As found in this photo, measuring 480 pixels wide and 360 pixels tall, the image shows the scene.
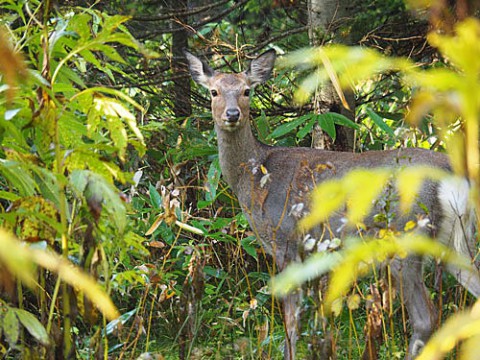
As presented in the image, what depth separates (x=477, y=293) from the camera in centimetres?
516

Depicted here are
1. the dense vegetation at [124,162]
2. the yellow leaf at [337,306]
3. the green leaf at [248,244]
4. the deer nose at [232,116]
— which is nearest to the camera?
the dense vegetation at [124,162]

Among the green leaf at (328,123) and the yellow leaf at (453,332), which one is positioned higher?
the yellow leaf at (453,332)

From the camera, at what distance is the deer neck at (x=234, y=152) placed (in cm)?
659

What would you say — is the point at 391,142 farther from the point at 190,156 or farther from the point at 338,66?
the point at 338,66

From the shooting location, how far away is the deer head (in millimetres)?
6488

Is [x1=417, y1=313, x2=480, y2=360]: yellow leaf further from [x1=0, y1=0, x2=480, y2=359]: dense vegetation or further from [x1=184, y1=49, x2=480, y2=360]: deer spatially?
[x1=184, y1=49, x2=480, y2=360]: deer

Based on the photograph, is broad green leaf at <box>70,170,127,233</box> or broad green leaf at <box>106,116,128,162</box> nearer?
broad green leaf at <box>70,170,127,233</box>

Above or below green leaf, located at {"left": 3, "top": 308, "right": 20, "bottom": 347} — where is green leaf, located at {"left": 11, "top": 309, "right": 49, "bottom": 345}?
below

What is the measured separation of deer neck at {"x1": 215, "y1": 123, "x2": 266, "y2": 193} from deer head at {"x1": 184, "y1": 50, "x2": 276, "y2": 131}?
78mm

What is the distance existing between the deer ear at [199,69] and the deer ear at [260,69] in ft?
1.15

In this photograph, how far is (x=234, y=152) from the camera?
21.7 feet

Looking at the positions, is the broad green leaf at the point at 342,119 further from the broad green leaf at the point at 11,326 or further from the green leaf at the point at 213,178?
the broad green leaf at the point at 11,326

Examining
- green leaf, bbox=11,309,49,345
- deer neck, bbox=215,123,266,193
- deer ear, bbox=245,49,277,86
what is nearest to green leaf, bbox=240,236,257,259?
deer neck, bbox=215,123,266,193

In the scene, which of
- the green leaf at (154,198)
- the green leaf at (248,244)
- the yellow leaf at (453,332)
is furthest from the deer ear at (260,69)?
the yellow leaf at (453,332)
